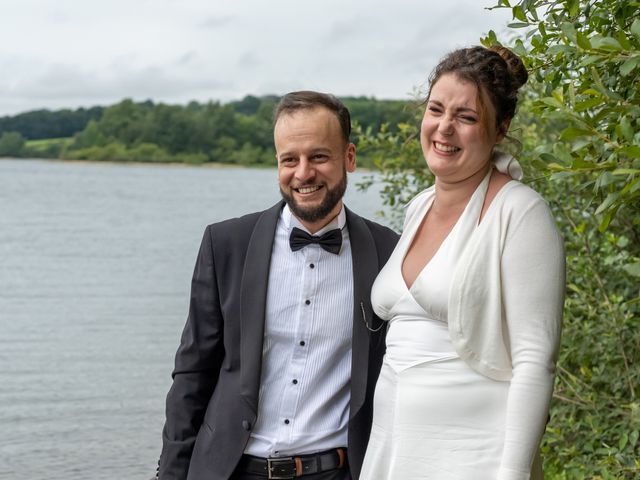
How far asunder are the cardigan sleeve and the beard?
821mm

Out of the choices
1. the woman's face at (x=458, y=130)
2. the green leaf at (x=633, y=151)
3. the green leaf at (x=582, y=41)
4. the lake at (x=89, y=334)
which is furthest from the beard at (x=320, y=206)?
Answer: the lake at (x=89, y=334)

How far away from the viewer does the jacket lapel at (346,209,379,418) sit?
3.45 metres

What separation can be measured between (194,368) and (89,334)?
17.1 meters

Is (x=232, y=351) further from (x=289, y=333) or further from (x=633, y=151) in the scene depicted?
(x=633, y=151)

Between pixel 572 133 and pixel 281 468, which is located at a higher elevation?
pixel 572 133

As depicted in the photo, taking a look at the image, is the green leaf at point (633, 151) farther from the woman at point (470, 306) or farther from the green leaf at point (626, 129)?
the woman at point (470, 306)

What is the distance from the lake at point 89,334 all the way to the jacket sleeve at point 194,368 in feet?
26.9

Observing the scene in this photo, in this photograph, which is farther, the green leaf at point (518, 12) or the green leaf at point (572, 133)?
the green leaf at point (518, 12)

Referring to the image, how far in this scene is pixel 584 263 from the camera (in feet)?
19.6

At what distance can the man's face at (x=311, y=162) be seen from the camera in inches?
138

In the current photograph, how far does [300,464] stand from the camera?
3438 mm


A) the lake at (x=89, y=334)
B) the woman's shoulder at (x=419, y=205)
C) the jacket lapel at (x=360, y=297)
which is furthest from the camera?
the lake at (x=89, y=334)

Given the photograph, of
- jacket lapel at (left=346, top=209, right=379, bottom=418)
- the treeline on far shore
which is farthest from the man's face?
the treeline on far shore

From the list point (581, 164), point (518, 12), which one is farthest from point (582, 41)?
point (518, 12)
